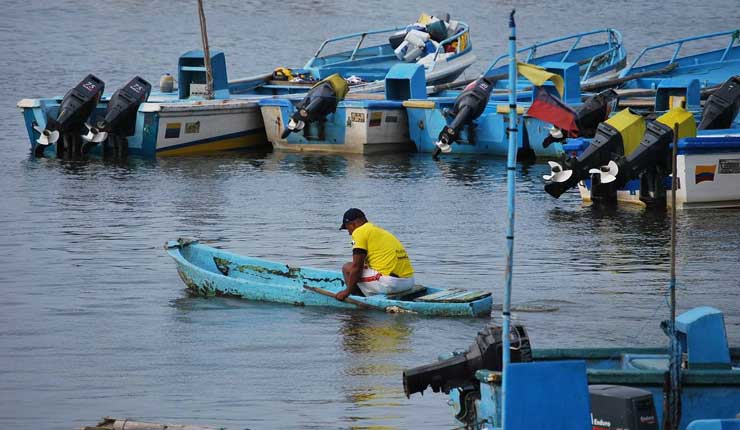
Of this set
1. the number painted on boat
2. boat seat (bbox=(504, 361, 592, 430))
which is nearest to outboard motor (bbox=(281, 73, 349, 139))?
the number painted on boat

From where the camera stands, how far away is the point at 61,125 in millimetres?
27547

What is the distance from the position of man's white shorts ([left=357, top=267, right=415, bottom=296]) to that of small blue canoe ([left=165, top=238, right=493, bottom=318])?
3.3 inches

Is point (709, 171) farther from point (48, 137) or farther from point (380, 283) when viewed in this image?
point (48, 137)

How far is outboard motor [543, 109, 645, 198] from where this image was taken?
21484 millimetres

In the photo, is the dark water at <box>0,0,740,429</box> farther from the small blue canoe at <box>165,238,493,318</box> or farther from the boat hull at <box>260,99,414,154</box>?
the boat hull at <box>260,99,414,154</box>

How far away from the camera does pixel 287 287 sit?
15.1 m

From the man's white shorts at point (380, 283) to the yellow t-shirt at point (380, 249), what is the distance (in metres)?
0.06

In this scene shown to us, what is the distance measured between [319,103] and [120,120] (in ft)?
12.2

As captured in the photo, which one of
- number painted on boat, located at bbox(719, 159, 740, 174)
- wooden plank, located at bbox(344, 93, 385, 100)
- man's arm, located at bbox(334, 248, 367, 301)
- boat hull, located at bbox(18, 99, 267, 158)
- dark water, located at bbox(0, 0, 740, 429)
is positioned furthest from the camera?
wooden plank, located at bbox(344, 93, 385, 100)

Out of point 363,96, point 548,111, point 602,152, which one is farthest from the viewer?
point 363,96

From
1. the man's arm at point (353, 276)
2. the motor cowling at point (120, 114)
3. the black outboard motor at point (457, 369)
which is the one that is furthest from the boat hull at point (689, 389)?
the motor cowling at point (120, 114)

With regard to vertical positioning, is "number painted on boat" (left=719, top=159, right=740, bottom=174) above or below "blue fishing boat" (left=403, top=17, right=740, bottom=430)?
above

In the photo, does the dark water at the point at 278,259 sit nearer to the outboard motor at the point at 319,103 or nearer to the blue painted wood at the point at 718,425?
the outboard motor at the point at 319,103

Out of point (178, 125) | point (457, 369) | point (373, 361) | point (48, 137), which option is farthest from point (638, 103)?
point (457, 369)
